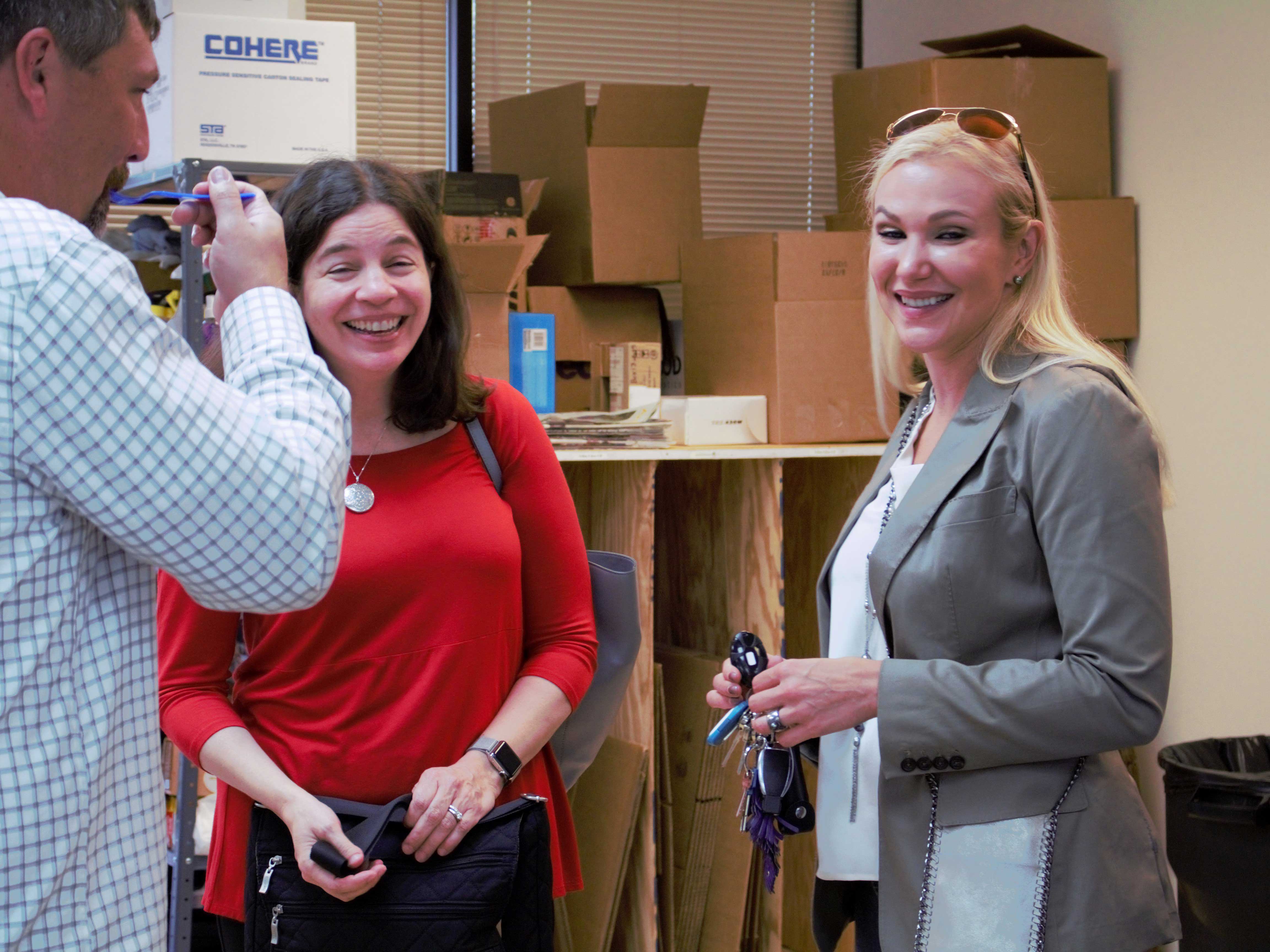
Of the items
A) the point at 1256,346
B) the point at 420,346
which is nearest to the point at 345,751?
the point at 420,346

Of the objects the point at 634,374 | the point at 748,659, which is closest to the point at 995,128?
the point at 748,659

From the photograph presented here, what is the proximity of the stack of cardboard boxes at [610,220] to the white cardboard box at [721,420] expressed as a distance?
4.4 inches

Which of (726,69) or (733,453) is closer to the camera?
(733,453)

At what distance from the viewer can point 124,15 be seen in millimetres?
958

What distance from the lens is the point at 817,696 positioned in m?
1.38

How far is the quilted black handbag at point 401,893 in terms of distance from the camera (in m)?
1.51

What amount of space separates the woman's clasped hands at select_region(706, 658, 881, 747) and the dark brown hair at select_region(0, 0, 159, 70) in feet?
3.07

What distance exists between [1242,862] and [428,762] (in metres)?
1.67

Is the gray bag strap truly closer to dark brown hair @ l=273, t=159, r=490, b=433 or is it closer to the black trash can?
dark brown hair @ l=273, t=159, r=490, b=433

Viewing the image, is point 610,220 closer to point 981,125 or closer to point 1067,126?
point 1067,126

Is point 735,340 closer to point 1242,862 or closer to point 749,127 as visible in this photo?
point 749,127

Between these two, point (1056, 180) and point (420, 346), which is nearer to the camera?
point (420, 346)

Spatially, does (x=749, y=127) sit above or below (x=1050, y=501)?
above

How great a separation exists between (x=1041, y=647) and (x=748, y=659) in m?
0.38
